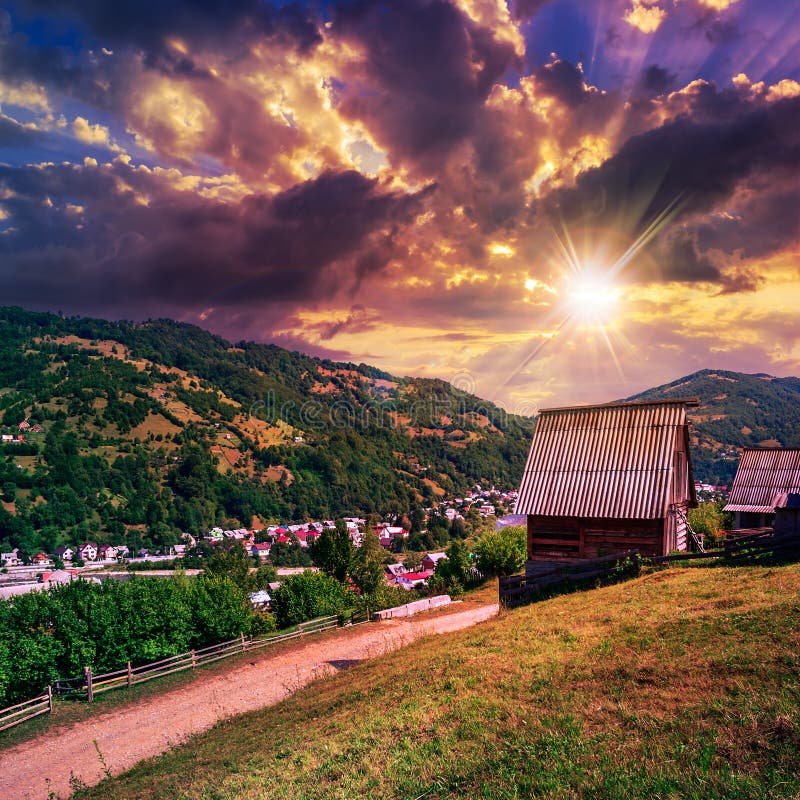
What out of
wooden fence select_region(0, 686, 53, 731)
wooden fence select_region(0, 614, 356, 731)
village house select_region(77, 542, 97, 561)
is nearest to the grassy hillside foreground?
wooden fence select_region(0, 686, 53, 731)

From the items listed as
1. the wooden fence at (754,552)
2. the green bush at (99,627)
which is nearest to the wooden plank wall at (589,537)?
the wooden fence at (754,552)

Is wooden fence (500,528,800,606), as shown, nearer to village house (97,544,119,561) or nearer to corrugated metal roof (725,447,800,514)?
corrugated metal roof (725,447,800,514)

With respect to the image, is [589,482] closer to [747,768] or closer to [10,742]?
[747,768]

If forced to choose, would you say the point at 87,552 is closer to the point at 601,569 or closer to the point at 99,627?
the point at 99,627

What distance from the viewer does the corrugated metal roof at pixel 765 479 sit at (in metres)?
37.1

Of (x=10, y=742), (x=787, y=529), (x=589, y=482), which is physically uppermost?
(x=589, y=482)

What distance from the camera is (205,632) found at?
110ft

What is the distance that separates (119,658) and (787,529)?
32438mm

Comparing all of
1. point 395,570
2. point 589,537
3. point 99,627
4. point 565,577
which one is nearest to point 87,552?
point 395,570

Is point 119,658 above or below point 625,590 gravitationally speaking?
below

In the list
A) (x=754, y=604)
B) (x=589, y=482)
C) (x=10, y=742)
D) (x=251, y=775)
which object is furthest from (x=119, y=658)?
(x=754, y=604)

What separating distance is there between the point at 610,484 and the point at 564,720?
17695 mm

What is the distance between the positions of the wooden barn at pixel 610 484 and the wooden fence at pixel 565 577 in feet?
7.55

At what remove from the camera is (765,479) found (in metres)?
38.2
